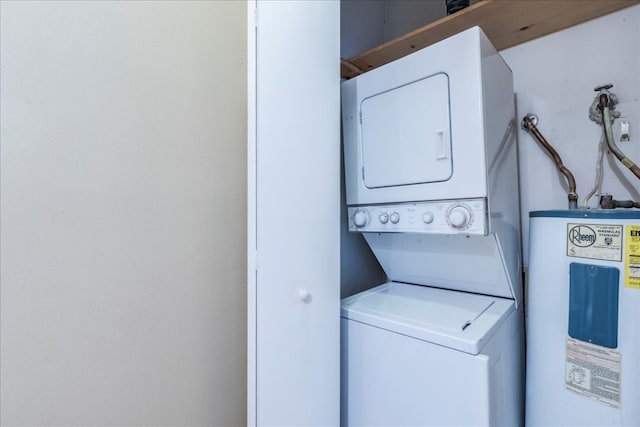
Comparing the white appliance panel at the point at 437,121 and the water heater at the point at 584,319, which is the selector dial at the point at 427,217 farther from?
the water heater at the point at 584,319

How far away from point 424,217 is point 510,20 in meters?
1.19

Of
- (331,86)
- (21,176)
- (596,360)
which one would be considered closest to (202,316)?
(21,176)

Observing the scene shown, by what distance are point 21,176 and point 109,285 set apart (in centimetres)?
38

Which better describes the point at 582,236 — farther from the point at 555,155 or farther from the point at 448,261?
the point at 555,155

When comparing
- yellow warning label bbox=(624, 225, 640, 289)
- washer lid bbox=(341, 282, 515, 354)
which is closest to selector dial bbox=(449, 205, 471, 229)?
washer lid bbox=(341, 282, 515, 354)

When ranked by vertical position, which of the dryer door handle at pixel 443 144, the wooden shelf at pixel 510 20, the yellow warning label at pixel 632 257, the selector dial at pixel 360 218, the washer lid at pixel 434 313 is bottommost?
the washer lid at pixel 434 313

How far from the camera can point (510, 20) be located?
5.13 ft

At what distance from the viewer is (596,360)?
1.09 meters

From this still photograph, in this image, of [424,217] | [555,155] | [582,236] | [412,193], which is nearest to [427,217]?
[424,217]

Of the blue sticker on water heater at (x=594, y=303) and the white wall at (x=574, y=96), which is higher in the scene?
the white wall at (x=574, y=96)

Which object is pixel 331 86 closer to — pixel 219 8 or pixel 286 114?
pixel 286 114

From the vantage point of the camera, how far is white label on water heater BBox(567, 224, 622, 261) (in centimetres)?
107

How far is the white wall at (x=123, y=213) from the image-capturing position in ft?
2.65

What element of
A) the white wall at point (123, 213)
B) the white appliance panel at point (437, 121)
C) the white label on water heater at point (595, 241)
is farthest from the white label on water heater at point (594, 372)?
the white wall at point (123, 213)
